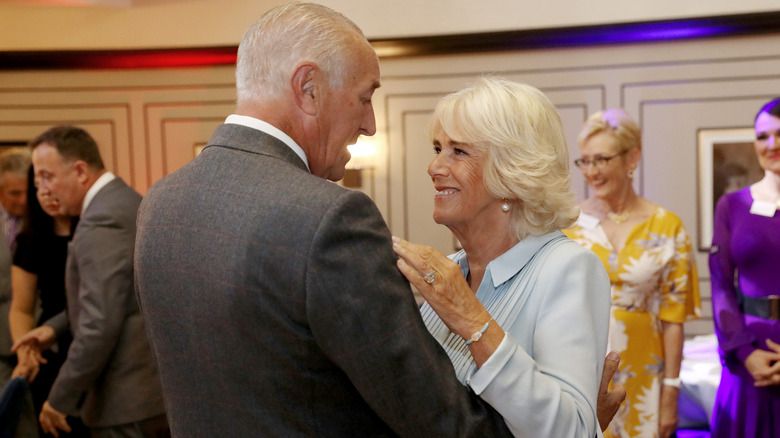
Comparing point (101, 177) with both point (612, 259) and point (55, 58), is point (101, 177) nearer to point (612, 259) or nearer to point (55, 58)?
point (612, 259)

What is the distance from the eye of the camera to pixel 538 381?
130 centimetres

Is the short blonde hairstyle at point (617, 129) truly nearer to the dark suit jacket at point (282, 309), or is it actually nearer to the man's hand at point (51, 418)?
the dark suit jacket at point (282, 309)

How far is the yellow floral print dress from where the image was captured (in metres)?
2.87

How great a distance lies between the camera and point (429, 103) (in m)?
6.18

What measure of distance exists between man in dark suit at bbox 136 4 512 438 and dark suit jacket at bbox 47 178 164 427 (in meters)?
1.70

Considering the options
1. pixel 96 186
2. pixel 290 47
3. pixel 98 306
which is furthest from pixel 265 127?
pixel 96 186

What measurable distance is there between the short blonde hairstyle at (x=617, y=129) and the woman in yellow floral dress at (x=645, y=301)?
0.18 metres

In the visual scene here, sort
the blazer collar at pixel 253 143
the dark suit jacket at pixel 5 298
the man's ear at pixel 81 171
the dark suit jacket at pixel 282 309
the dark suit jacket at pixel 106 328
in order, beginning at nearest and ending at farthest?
the dark suit jacket at pixel 282 309 < the blazer collar at pixel 253 143 < the dark suit jacket at pixel 106 328 < the man's ear at pixel 81 171 < the dark suit jacket at pixel 5 298

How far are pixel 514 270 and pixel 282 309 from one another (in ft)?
2.25

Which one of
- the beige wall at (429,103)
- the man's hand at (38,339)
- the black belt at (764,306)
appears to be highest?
the beige wall at (429,103)

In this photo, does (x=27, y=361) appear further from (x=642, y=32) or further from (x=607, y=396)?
(x=642, y=32)

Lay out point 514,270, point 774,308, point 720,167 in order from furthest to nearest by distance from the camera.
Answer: point 720,167
point 774,308
point 514,270

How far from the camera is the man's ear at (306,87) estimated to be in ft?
4.09

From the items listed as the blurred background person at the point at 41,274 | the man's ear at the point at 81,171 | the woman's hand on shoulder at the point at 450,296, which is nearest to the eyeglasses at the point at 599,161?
the woman's hand on shoulder at the point at 450,296
